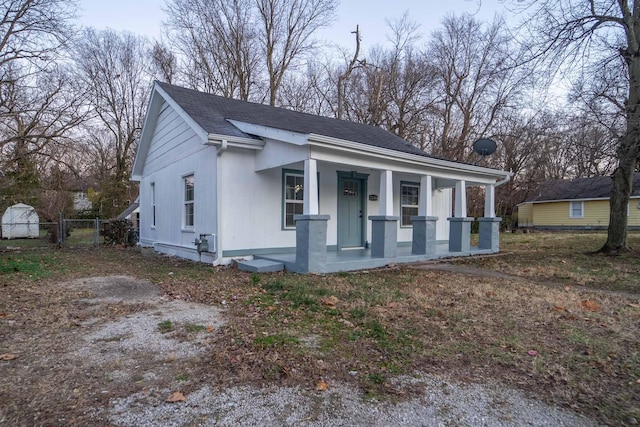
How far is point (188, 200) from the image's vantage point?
370 inches

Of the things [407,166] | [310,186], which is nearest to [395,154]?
[407,166]

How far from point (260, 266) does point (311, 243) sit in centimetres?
110

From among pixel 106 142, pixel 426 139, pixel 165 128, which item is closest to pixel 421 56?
pixel 426 139

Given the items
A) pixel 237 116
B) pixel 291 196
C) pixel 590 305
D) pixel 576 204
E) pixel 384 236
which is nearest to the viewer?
pixel 590 305

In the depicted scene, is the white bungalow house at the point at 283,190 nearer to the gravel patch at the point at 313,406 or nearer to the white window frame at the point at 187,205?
the white window frame at the point at 187,205

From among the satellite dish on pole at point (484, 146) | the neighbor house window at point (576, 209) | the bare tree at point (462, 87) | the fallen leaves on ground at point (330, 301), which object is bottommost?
the fallen leaves on ground at point (330, 301)

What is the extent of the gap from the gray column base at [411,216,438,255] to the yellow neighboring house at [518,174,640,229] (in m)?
18.8

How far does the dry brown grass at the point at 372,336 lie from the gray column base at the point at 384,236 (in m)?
1.33

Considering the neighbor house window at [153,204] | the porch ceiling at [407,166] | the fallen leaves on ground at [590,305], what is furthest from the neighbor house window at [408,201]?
the neighbor house window at [153,204]

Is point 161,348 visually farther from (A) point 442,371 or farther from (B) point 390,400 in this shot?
(A) point 442,371

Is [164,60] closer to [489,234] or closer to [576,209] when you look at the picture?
[489,234]

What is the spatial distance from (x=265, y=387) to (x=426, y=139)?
22537 mm

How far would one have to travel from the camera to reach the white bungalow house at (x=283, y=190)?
23.5 ft

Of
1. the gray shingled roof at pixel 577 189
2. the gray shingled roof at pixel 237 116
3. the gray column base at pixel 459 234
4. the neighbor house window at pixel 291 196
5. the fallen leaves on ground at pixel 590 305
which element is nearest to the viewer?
the fallen leaves on ground at pixel 590 305
